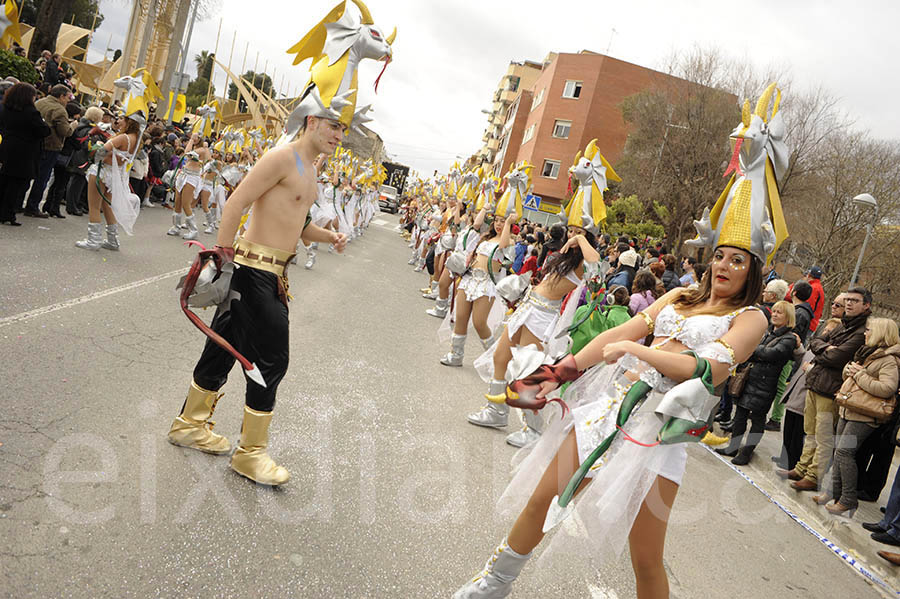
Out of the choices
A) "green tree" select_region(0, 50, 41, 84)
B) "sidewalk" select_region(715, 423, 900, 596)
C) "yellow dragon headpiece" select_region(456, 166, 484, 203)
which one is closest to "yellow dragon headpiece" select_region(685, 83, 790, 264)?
"sidewalk" select_region(715, 423, 900, 596)

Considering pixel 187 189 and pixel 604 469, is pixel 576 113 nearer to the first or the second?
pixel 187 189

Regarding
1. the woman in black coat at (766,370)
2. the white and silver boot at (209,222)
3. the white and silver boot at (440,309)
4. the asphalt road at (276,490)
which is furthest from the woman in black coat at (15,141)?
the woman in black coat at (766,370)

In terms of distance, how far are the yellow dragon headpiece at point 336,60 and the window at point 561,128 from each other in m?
45.2

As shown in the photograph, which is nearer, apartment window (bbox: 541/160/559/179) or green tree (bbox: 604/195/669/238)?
green tree (bbox: 604/195/669/238)

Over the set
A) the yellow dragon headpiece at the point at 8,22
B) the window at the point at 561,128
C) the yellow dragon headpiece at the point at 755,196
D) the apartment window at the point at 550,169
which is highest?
the window at the point at 561,128

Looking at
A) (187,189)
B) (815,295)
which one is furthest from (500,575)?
(187,189)

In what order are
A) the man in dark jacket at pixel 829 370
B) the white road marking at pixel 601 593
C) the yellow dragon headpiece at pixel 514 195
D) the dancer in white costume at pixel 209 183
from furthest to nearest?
the dancer in white costume at pixel 209 183, the yellow dragon headpiece at pixel 514 195, the man in dark jacket at pixel 829 370, the white road marking at pixel 601 593

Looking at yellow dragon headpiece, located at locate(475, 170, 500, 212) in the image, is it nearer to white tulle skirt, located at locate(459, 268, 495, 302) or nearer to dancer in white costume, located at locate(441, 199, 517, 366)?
dancer in white costume, located at locate(441, 199, 517, 366)

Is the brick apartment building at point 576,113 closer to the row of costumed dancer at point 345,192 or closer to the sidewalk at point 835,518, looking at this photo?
Result: the row of costumed dancer at point 345,192

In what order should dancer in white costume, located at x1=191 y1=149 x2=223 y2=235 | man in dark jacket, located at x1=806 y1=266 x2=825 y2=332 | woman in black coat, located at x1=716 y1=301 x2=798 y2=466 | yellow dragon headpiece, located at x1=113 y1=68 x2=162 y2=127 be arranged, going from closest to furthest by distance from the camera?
woman in black coat, located at x1=716 y1=301 x2=798 y2=466 → man in dark jacket, located at x1=806 y1=266 x2=825 y2=332 → yellow dragon headpiece, located at x1=113 y1=68 x2=162 y2=127 → dancer in white costume, located at x1=191 y1=149 x2=223 y2=235

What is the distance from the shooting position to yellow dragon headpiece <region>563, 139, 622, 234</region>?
6.09 m

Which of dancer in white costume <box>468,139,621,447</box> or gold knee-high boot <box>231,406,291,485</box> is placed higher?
dancer in white costume <box>468,139,621,447</box>

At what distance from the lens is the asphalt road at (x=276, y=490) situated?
2.87 metres

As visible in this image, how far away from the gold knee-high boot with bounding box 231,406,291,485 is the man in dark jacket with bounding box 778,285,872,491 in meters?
5.60
